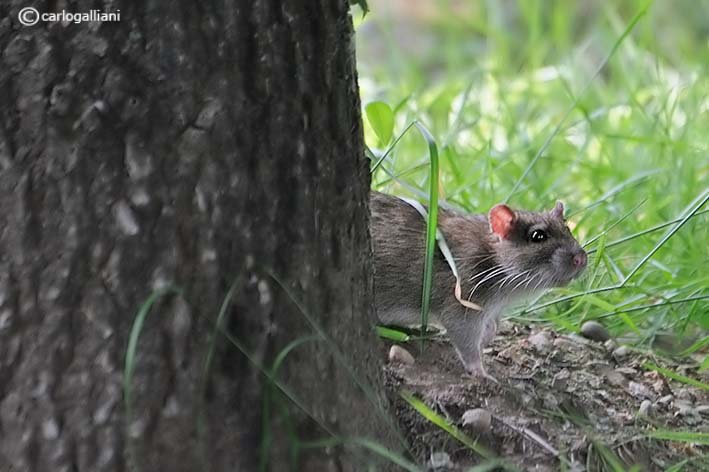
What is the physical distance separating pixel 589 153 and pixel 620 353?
1961 mm

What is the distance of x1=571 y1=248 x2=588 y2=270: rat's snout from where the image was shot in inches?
117

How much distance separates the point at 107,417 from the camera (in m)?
1.82

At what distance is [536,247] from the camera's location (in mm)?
3043

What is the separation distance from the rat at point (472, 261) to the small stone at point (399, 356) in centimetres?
24

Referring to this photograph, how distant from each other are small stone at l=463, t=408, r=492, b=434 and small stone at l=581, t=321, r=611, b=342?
92 cm

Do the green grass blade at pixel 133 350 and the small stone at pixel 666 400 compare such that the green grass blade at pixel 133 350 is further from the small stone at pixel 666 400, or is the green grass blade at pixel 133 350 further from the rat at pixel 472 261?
the small stone at pixel 666 400

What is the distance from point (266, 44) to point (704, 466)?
1295 mm

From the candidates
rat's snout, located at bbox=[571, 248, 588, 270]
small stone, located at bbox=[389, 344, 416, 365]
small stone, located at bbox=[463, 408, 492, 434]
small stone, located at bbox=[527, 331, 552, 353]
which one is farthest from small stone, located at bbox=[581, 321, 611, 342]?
small stone, located at bbox=[463, 408, 492, 434]

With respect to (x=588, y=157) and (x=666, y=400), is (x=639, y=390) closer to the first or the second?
(x=666, y=400)

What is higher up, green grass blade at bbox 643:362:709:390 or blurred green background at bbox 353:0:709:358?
blurred green background at bbox 353:0:709:358

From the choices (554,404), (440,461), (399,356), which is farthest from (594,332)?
(440,461)

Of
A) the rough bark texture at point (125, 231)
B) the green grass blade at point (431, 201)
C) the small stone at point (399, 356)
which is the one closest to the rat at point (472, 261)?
the small stone at point (399, 356)

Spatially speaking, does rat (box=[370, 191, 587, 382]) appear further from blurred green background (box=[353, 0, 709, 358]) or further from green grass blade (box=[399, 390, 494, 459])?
green grass blade (box=[399, 390, 494, 459])

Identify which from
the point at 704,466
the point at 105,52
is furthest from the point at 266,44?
the point at 704,466
